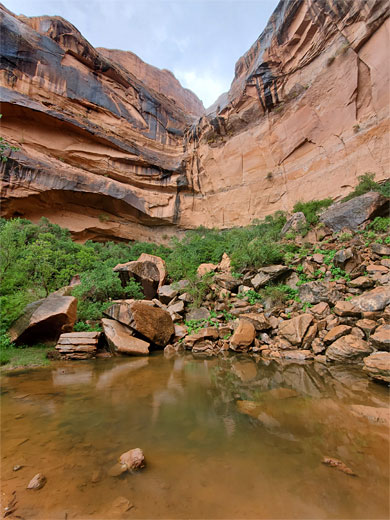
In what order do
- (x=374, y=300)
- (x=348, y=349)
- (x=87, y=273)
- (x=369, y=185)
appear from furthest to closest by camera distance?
(x=369, y=185) < (x=87, y=273) < (x=374, y=300) < (x=348, y=349)

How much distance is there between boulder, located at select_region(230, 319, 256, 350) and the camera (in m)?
5.38

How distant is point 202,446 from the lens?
1886mm

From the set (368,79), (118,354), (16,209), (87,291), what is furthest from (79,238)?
(368,79)

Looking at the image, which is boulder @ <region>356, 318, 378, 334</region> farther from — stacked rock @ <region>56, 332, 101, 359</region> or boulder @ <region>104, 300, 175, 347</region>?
stacked rock @ <region>56, 332, 101, 359</region>

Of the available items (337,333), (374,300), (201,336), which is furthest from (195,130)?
(337,333)

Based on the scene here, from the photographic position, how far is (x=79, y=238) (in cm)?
1794

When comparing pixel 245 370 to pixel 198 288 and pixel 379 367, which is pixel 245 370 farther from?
pixel 198 288

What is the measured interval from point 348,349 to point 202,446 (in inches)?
137

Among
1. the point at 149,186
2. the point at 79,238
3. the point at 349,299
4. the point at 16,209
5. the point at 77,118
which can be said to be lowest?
the point at 349,299

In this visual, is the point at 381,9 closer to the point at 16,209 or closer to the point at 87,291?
the point at 87,291

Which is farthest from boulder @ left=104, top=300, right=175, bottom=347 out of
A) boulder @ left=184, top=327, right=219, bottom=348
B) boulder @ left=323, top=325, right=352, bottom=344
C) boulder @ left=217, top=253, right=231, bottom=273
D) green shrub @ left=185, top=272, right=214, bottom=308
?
boulder @ left=323, top=325, right=352, bottom=344

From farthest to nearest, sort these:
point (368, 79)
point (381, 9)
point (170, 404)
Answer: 1. point (368, 79)
2. point (381, 9)
3. point (170, 404)

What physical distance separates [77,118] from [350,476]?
73.2 feet

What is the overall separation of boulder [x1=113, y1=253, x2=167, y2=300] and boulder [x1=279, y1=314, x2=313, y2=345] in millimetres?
5879
